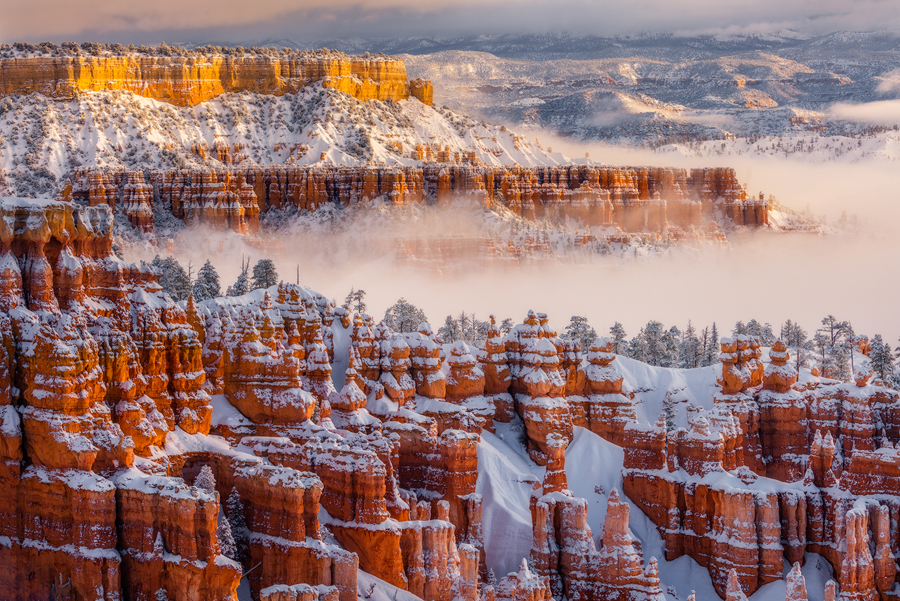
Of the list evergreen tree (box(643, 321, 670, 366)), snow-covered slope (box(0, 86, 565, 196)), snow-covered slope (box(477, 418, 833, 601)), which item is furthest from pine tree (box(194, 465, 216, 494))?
snow-covered slope (box(0, 86, 565, 196))

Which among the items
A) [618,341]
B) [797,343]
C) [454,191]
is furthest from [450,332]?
[454,191]

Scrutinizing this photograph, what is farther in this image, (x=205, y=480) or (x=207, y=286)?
(x=207, y=286)

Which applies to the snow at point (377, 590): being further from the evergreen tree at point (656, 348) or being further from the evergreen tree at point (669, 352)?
the evergreen tree at point (656, 348)

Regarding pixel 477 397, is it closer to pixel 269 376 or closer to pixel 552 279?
pixel 269 376

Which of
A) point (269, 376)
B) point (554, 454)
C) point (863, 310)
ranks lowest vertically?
point (863, 310)

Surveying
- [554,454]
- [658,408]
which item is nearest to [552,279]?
[658,408]

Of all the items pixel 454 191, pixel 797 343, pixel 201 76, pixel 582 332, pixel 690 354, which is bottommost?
pixel 797 343

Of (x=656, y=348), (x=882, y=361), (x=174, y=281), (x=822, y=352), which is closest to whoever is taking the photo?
(x=174, y=281)

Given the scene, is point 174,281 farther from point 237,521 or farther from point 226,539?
point 226,539

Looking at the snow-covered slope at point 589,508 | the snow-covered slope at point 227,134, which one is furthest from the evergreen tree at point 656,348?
the snow-covered slope at point 227,134
